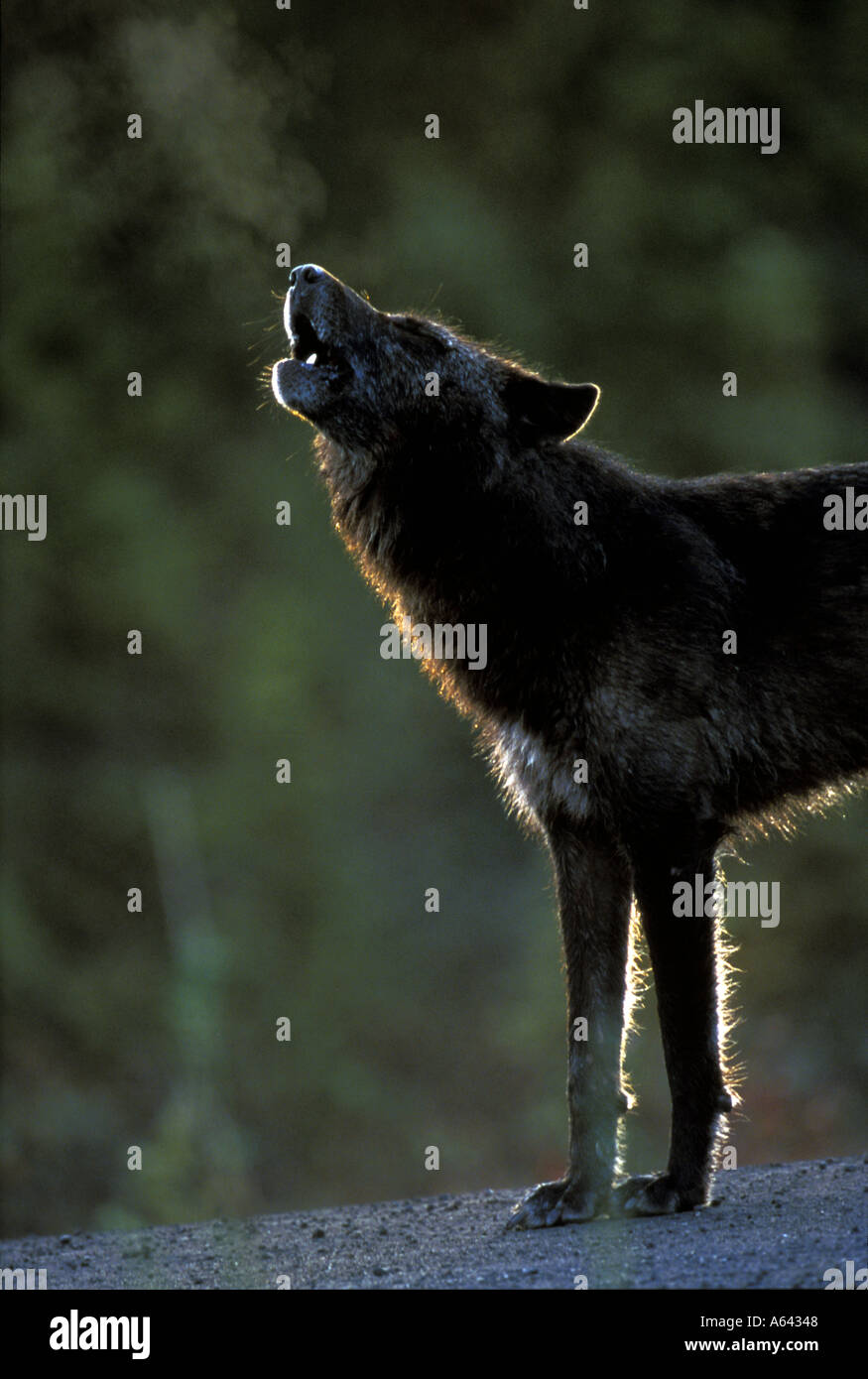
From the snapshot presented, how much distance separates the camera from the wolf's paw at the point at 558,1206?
14.7ft

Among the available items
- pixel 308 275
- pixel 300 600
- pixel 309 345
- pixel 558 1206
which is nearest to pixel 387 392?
pixel 309 345

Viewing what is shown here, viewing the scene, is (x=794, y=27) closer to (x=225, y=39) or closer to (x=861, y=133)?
(x=861, y=133)

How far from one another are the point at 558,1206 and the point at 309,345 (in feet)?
9.02

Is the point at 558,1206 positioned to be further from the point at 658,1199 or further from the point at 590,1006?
the point at 590,1006

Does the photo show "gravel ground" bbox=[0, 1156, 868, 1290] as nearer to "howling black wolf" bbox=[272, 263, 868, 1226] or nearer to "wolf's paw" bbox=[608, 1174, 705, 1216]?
"wolf's paw" bbox=[608, 1174, 705, 1216]

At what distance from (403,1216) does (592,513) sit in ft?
7.99

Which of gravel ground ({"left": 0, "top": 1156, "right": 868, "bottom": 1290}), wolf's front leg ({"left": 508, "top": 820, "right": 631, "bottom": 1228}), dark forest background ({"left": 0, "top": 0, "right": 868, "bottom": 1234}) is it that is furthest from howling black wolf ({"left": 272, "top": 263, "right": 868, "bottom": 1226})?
dark forest background ({"left": 0, "top": 0, "right": 868, "bottom": 1234})

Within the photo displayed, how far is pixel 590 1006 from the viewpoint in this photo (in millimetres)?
4707

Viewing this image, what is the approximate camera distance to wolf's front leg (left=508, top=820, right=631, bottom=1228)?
15.0ft

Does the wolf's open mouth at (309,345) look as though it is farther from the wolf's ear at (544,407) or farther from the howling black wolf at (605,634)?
the wolf's ear at (544,407)

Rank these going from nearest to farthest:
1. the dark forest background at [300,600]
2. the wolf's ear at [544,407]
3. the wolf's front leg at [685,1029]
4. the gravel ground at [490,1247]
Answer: the gravel ground at [490,1247] → the wolf's front leg at [685,1029] → the wolf's ear at [544,407] → the dark forest background at [300,600]

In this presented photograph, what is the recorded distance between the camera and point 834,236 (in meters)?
13.7

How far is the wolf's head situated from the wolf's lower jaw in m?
2.26

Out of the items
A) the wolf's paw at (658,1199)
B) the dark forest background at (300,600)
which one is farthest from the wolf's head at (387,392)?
the dark forest background at (300,600)
